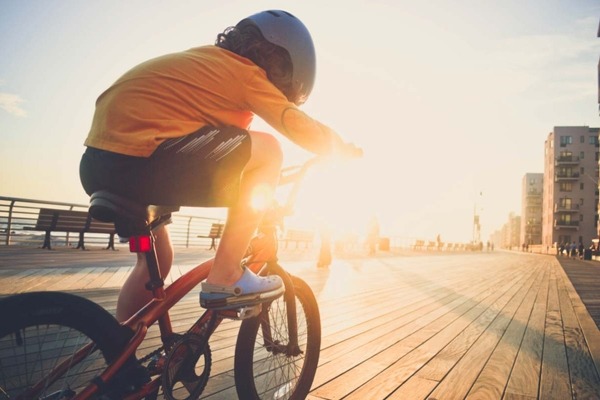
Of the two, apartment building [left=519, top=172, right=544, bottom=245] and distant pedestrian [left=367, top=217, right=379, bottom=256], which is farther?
apartment building [left=519, top=172, right=544, bottom=245]

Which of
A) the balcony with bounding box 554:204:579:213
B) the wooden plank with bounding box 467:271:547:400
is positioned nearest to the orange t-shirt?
the wooden plank with bounding box 467:271:547:400

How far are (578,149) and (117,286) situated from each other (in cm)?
10887

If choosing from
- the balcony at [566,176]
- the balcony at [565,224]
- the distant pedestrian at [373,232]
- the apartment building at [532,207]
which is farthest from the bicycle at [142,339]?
the apartment building at [532,207]

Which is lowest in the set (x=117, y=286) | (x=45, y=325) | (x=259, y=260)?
(x=117, y=286)

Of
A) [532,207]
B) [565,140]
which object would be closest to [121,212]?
[565,140]

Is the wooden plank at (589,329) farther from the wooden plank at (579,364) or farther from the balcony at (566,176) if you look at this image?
the balcony at (566,176)

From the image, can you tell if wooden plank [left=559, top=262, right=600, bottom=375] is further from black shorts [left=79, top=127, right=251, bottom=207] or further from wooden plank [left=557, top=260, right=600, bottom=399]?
black shorts [left=79, top=127, right=251, bottom=207]

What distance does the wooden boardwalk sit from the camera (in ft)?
8.94

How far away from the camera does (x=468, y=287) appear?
9.27 m

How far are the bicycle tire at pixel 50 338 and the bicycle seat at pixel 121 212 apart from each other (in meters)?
0.30

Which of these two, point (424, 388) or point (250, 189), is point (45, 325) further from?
point (424, 388)

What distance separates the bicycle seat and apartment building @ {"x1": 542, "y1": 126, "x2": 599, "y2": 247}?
106889mm

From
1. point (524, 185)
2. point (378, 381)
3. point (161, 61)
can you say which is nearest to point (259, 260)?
point (161, 61)

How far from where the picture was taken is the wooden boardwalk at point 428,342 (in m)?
2.72
